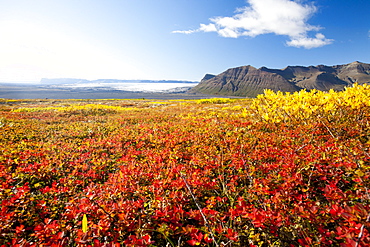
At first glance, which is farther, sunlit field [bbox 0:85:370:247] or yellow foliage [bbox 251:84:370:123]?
yellow foliage [bbox 251:84:370:123]

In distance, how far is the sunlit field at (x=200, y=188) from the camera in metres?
2.76

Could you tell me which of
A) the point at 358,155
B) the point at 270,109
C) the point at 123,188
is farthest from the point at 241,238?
the point at 270,109

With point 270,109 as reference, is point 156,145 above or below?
below

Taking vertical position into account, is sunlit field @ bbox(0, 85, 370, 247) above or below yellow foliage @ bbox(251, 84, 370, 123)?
below

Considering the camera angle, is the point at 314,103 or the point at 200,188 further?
the point at 314,103

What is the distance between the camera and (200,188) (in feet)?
13.9

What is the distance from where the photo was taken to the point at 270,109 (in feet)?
34.1

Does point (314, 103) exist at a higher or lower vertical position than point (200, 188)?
higher

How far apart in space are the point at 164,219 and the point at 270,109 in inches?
373

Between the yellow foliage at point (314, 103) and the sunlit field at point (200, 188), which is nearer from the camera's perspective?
the sunlit field at point (200, 188)

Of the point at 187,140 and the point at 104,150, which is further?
the point at 187,140

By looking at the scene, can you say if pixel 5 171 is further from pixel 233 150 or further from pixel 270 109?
pixel 270 109

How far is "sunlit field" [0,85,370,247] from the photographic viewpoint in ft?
9.04

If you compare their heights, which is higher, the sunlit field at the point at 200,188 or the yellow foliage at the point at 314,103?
the yellow foliage at the point at 314,103
